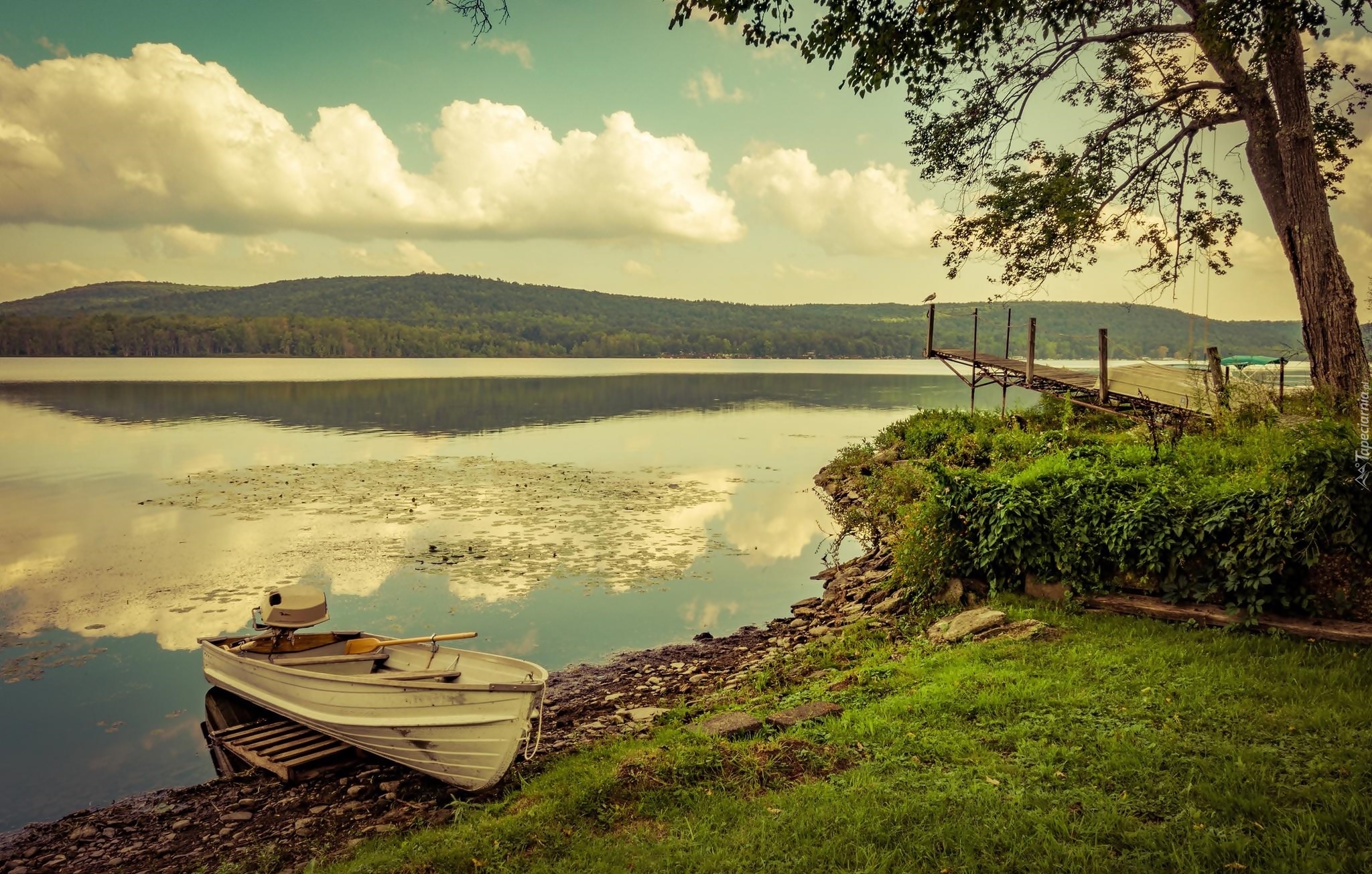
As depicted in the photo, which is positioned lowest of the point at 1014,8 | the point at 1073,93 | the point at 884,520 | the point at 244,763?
the point at 244,763

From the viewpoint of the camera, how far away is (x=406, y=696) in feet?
30.9

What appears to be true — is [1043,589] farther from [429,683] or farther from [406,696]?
[406,696]

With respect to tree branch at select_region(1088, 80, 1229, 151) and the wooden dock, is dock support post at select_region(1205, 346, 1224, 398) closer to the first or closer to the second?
the wooden dock

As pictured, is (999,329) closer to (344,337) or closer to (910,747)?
(344,337)

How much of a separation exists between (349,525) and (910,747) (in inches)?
814

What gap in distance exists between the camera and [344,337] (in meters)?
168

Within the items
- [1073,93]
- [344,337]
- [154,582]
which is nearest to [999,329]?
[344,337]

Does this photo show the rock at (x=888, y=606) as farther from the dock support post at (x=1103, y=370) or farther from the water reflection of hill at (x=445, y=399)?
the water reflection of hill at (x=445, y=399)

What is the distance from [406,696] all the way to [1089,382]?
2445 cm

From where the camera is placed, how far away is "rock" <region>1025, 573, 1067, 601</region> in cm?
1076

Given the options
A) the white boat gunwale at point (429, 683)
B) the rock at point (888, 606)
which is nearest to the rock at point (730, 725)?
the white boat gunwale at point (429, 683)

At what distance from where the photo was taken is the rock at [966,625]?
404 inches

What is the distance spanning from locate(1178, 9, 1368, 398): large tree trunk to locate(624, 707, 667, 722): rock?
13.7m

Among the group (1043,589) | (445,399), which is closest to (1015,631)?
(1043,589)
